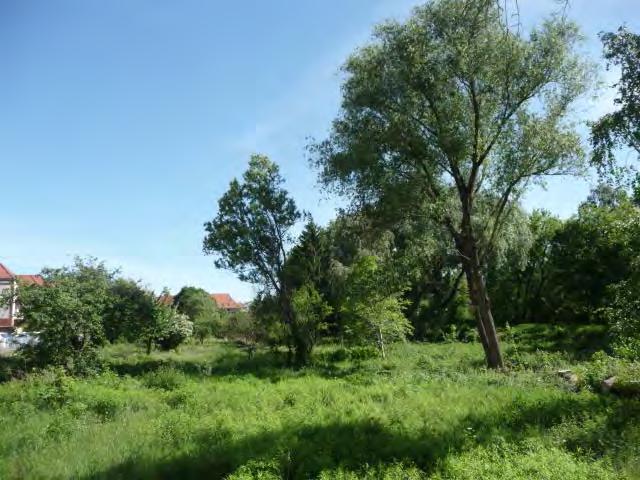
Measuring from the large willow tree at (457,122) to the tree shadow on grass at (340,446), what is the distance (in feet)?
26.7

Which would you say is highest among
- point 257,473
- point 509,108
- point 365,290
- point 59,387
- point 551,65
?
point 551,65

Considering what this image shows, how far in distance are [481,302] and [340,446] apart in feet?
34.8

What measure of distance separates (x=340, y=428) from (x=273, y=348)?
17.0 m

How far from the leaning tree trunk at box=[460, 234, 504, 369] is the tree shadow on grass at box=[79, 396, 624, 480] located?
7207 mm

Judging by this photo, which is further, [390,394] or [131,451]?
[390,394]

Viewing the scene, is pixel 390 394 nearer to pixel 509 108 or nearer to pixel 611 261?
pixel 509 108

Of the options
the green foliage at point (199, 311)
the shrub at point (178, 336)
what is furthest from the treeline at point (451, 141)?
the green foliage at point (199, 311)

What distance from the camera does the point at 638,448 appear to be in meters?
8.16

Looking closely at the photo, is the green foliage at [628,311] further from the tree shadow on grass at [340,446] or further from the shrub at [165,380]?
the shrub at [165,380]

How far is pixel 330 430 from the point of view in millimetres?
10461

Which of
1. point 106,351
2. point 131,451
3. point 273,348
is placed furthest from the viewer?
point 106,351

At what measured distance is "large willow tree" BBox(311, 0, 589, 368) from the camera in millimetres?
16891

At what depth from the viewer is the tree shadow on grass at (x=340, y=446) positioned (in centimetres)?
885

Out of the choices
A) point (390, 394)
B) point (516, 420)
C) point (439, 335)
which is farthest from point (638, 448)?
point (439, 335)
